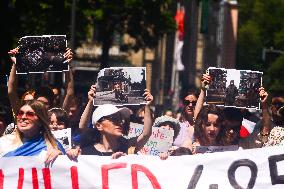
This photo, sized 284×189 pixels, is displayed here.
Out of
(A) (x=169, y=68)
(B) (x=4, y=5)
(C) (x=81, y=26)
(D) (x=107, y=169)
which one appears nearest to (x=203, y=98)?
(D) (x=107, y=169)

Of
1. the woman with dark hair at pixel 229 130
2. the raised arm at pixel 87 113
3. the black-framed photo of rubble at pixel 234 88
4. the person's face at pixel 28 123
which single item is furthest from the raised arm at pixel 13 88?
the woman with dark hair at pixel 229 130

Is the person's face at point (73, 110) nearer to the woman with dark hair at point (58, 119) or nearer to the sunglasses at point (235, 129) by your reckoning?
the woman with dark hair at point (58, 119)

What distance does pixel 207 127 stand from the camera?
941 centimetres

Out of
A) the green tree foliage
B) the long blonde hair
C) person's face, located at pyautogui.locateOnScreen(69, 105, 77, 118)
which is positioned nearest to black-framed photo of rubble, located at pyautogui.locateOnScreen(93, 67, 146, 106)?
the long blonde hair

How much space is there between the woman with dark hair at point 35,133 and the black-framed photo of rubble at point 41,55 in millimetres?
1287

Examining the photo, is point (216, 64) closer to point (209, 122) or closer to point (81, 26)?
point (81, 26)

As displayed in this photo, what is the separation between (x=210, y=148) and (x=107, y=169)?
2.85 ft

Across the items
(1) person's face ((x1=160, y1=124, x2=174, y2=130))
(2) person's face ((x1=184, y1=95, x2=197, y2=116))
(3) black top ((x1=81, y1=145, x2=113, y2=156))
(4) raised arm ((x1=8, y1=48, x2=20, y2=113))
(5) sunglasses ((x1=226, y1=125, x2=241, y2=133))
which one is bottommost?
(1) person's face ((x1=160, y1=124, x2=174, y2=130))

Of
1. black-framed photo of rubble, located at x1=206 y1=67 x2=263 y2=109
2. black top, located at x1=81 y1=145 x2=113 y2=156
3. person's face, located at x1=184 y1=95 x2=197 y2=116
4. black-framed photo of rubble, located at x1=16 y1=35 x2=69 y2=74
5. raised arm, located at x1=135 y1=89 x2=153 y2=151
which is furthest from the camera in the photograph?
person's face, located at x1=184 y1=95 x2=197 y2=116

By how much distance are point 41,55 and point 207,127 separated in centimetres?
158

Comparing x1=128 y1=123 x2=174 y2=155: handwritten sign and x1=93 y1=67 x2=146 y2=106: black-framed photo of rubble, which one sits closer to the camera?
x1=93 y1=67 x2=146 y2=106: black-framed photo of rubble

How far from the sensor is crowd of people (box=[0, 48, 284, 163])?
8703 millimetres

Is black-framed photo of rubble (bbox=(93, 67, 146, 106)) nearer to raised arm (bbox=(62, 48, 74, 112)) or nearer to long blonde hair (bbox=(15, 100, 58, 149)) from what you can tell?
raised arm (bbox=(62, 48, 74, 112))

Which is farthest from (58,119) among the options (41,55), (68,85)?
(41,55)
